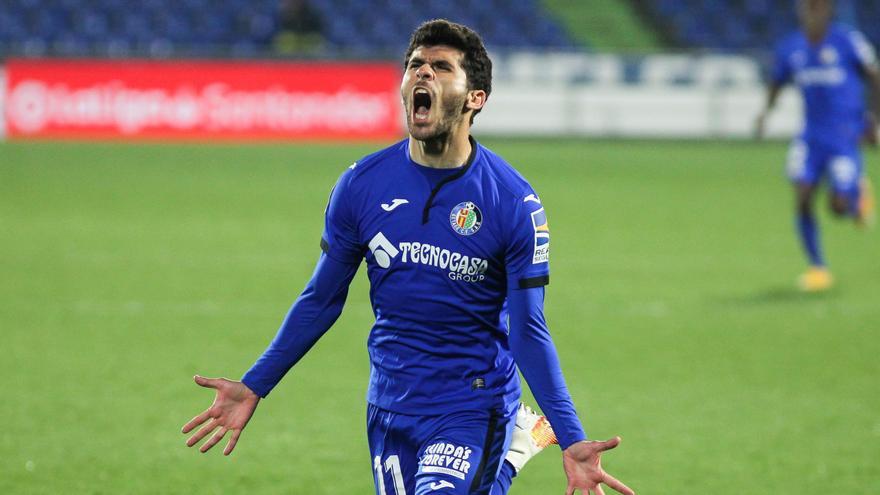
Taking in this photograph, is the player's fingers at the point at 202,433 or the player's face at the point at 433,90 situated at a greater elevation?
the player's face at the point at 433,90

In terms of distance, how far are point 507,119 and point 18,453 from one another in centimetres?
1888

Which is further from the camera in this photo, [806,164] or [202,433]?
[806,164]

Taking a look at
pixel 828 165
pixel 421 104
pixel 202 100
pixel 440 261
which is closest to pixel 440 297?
pixel 440 261

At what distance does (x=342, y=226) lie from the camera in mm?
4371

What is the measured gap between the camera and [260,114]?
24203mm

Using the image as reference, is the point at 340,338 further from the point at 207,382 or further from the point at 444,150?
the point at 444,150

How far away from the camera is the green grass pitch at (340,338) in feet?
21.9

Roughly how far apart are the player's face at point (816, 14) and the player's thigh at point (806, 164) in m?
1.07

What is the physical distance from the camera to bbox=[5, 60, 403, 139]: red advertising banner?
75.8 ft

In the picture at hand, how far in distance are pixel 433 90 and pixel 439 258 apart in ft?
1.78

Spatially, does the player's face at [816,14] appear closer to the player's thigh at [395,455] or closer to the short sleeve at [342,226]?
the short sleeve at [342,226]

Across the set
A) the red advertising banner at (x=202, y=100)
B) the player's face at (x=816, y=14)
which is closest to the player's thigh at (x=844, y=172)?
the player's face at (x=816, y=14)

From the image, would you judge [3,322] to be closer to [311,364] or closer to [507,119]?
[311,364]

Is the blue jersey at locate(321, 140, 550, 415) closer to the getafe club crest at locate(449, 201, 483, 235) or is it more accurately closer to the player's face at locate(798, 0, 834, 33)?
the getafe club crest at locate(449, 201, 483, 235)
